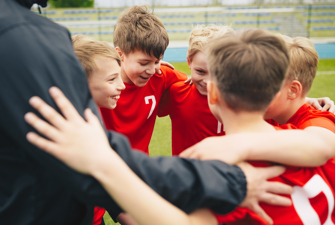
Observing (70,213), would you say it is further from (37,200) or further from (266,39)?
(266,39)

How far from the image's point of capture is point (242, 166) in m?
1.23

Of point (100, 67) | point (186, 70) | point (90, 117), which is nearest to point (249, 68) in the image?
point (90, 117)

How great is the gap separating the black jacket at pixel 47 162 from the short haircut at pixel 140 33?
1.42 m

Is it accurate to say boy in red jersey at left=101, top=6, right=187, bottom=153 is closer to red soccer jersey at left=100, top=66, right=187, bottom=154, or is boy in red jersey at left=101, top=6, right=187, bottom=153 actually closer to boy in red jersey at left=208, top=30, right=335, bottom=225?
red soccer jersey at left=100, top=66, right=187, bottom=154

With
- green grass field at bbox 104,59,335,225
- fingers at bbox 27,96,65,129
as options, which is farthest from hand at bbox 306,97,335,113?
green grass field at bbox 104,59,335,225

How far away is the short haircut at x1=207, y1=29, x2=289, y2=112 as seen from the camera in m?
1.23

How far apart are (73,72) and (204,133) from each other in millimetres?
1710

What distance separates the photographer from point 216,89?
4.34ft

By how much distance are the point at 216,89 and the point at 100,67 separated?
103 centimetres

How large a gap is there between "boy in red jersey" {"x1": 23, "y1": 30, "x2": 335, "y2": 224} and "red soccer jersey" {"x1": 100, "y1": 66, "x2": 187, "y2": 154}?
127cm

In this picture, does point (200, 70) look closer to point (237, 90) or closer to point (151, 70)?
point (151, 70)

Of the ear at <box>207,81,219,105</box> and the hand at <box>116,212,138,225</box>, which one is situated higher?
the ear at <box>207,81,219,105</box>

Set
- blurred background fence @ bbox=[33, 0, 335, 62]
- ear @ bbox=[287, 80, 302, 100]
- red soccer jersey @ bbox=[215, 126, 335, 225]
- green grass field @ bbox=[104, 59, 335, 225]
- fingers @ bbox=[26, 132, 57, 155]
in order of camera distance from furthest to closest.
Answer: blurred background fence @ bbox=[33, 0, 335, 62], green grass field @ bbox=[104, 59, 335, 225], ear @ bbox=[287, 80, 302, 100], red soccer jersey @ bbox=[215, 126, 335, 225], fingers @ bbox=[26, 132, 57, 155]

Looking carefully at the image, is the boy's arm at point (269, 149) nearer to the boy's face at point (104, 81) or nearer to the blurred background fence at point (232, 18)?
the boy's face at point (104, 81)
